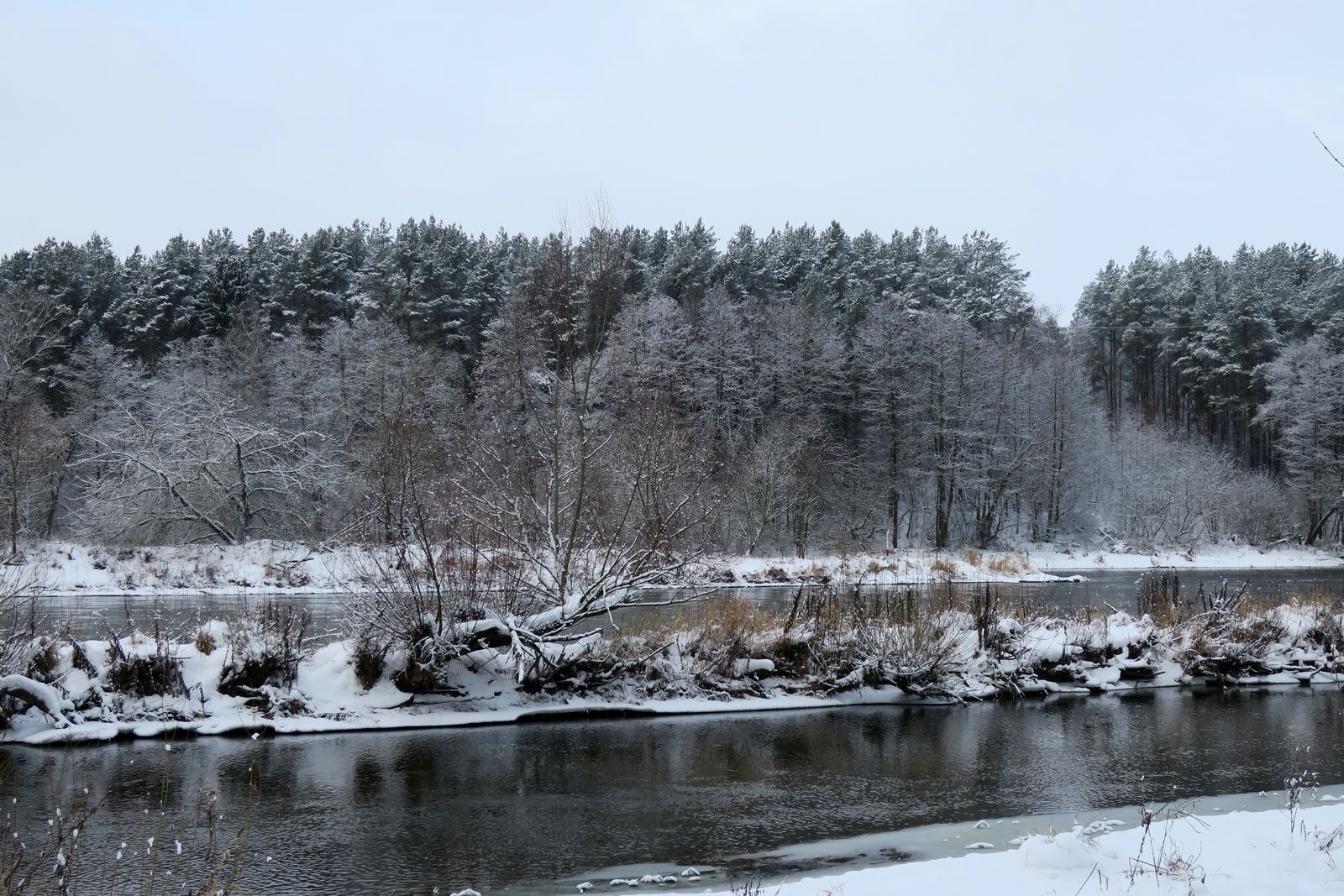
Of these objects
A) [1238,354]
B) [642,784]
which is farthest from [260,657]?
[1238,354]

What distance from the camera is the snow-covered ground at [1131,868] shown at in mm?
6285

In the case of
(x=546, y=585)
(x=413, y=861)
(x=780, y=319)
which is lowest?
(x=413, y=861)

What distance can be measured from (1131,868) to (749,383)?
4524cm

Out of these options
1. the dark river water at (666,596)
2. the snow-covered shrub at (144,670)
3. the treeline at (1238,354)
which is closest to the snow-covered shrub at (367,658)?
the dark river water at (666,596)

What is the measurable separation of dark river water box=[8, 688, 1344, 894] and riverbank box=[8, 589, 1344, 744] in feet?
1.84

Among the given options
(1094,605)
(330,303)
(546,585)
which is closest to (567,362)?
(546,585)

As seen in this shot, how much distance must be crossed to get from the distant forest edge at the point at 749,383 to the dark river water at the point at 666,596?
5783 millimetres

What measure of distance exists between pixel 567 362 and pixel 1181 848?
1219cm

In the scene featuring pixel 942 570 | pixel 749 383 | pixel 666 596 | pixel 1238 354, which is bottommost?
pixel 666 596

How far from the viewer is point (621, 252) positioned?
55.2 ft

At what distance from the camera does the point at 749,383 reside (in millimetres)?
51312

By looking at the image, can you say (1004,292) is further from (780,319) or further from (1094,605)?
(1094,605)

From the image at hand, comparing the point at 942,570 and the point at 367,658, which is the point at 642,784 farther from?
the point at 942,570

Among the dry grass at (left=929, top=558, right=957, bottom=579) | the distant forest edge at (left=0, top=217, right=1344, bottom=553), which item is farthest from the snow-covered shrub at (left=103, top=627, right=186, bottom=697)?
the dry grass at (left=929, top=558, right=957, bottom=579)
